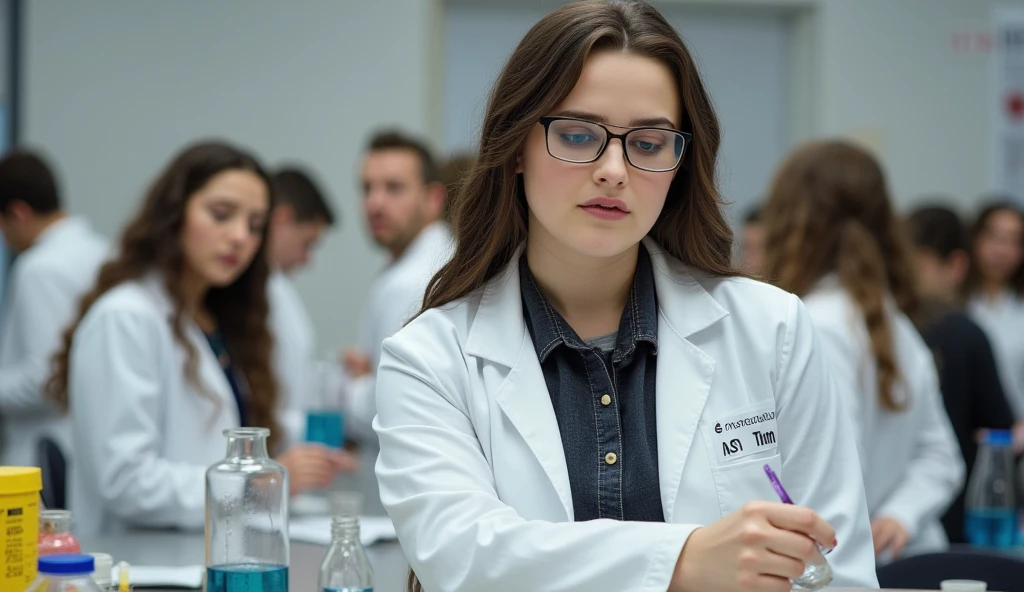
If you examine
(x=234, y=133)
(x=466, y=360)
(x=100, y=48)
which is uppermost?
(x=100, y=48)

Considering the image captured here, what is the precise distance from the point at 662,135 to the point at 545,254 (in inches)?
10.2

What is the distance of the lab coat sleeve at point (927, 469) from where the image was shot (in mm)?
2725

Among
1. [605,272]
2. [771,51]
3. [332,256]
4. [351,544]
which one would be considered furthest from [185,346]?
[771,51]

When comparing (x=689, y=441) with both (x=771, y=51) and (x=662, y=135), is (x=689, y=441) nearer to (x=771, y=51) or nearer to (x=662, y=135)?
(x=662, y=135)

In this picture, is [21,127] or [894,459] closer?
[894,459]

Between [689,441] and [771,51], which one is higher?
[771,51]

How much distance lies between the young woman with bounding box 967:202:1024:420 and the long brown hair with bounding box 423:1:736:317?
12.6 feet

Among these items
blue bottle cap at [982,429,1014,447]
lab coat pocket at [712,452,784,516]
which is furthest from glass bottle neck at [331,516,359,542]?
blue bottle cap at [982,429,1014,447]

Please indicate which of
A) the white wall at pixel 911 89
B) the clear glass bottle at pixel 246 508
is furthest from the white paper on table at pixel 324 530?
the white wall at pixel 911 89

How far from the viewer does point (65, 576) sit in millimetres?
1244

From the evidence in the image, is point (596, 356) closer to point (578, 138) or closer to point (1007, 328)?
point (578, 138)

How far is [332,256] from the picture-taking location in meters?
5.46

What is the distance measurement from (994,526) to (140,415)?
7.06 feet

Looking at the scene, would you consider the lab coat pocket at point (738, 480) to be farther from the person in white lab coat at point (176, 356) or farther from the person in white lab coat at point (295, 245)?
the person in white lab coat at point (295, 245)
